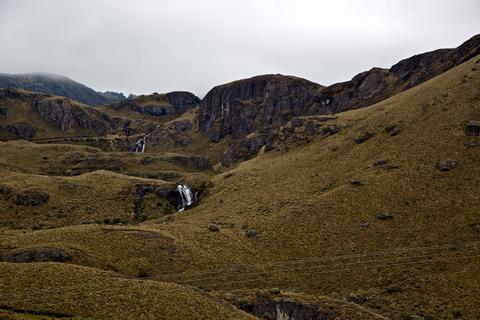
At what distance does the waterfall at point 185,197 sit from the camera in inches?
4575

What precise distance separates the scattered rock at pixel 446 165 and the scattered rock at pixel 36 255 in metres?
65.5

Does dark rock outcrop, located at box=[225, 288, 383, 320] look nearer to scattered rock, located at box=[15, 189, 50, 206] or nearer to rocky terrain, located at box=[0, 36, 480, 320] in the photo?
rocky terrain, located at box=[0, 36, 480, 320]

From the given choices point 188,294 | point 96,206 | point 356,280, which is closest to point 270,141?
point 96,206

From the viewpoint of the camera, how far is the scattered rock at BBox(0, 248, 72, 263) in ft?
210

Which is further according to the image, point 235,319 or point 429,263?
point 429,263

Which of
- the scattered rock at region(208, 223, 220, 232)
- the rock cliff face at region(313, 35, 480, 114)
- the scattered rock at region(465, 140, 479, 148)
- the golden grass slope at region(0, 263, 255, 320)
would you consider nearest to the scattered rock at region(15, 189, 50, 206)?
the scattered rock at region(208, 223, 220, 232)

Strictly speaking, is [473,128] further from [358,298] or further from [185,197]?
[185,197]

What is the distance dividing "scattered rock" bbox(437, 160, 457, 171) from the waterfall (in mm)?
59686

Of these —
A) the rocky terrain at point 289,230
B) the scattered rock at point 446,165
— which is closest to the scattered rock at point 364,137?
the rocky terrain at point 289,230

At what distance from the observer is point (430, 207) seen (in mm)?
76312

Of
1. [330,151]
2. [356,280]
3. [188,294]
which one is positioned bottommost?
[356,280]

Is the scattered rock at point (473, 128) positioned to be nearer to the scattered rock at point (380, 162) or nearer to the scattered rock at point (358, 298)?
the scattered rock at point (380, 162)

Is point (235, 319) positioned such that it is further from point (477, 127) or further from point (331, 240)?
point (477, 127)

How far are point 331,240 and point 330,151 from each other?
41.2 meters
